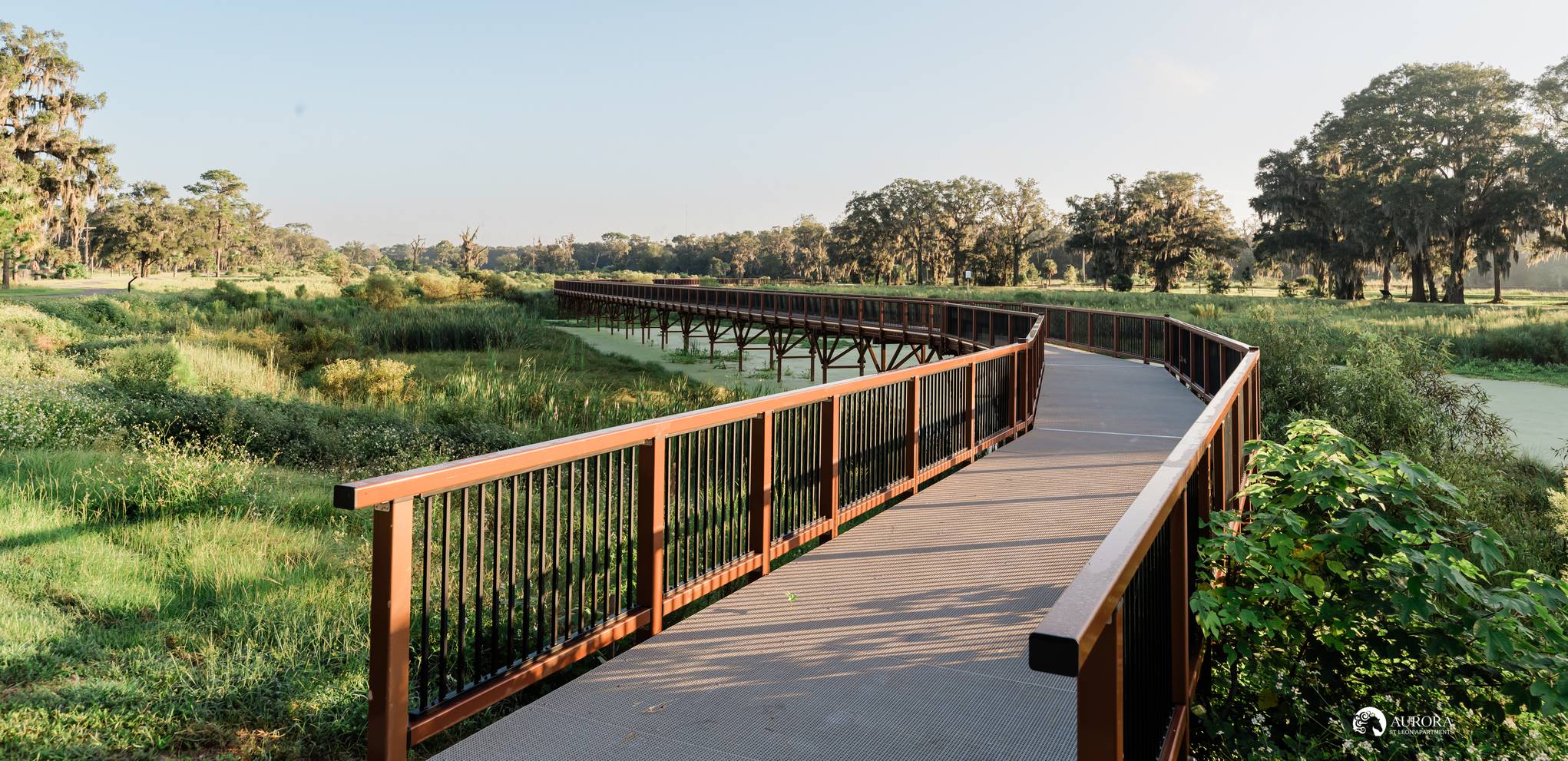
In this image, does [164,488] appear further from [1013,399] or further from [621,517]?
[1013,399]

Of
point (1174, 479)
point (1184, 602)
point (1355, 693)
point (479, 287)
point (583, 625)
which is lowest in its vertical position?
point (1355, 693)

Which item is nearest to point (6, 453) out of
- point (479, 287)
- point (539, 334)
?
point (539, 334)

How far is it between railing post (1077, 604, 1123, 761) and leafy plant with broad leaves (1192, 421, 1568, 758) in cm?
136

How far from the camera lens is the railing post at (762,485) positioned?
16.8ft

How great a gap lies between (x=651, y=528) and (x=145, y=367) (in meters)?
18.3

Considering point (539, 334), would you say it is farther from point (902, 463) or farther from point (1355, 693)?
point (1355, 693)

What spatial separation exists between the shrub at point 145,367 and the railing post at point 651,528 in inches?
591

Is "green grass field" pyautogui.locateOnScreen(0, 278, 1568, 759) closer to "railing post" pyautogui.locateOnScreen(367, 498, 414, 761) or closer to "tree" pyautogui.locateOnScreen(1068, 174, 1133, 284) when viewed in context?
"railing post" pyautogui.locateOnScreen(367, 498, 414, 761)

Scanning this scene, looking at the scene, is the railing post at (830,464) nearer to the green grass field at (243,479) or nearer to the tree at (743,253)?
the green grass field at (243,479)

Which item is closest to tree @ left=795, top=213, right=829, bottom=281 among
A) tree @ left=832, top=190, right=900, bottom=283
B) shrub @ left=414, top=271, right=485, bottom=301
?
tree @ left=832, top=190, right=900, bottom=283

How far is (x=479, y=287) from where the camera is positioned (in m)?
62.2

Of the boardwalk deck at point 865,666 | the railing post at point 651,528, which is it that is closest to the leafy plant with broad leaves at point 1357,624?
the boardwalk deck at point 865,666

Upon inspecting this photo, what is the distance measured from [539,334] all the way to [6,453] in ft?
105

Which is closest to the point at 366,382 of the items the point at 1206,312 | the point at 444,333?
the point at 444,333
